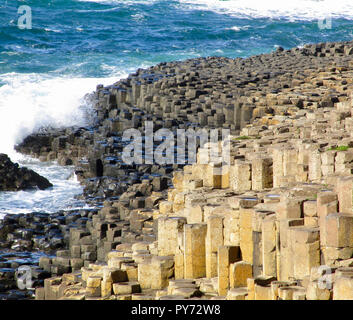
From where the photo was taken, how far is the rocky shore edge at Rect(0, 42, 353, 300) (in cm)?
1070

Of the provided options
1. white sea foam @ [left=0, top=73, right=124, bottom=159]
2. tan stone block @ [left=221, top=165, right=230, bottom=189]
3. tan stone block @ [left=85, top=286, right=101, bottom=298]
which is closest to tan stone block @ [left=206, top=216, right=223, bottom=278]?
tan stone block @ [left=85, top=286, right=101, bottom=298]

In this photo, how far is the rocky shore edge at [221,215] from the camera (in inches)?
421

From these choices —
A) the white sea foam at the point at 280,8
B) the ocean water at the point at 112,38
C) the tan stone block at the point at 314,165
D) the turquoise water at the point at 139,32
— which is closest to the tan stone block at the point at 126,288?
the tan stone block at the point at 314,165

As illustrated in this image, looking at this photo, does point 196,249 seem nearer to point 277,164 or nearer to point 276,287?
point 277,164

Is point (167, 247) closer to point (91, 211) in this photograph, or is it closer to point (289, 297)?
point (289, 297)

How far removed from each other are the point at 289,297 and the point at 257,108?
60.7 ft

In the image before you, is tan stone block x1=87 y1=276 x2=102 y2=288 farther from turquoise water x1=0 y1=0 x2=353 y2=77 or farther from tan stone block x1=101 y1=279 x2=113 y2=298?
turquoise water x1=0 y1=0 x2=353 y2=77

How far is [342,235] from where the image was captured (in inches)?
401

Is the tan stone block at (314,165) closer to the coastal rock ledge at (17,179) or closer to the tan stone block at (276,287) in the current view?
the tan stone block at (276,287)

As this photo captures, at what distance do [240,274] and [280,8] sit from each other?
67.5m

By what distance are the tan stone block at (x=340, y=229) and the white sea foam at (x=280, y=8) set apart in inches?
2558

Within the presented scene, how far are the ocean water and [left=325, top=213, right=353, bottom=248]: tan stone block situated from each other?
80.2ft

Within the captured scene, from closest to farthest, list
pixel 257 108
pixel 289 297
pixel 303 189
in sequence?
1. pixel 289 297
2. pixel 303 189
3. pixel 257 108

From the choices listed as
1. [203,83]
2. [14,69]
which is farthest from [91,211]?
[14,69]
